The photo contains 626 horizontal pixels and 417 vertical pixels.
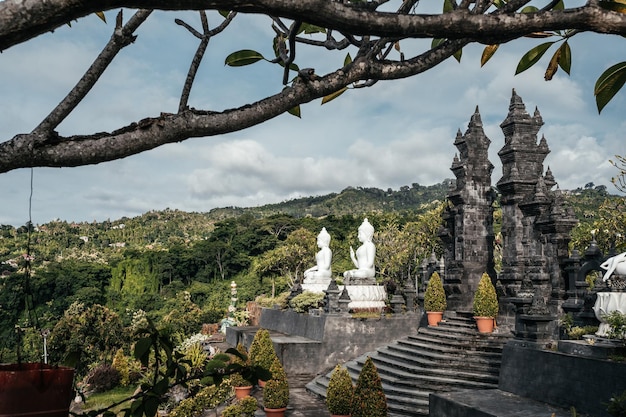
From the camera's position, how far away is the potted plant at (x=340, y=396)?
481 inches

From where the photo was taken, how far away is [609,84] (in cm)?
287

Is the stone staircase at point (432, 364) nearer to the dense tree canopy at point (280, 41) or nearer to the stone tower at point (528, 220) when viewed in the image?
the stone tower at point (528, 220)

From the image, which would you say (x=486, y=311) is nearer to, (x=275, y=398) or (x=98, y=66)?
(x=275, y=398)

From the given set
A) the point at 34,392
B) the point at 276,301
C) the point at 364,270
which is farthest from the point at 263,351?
the point at 34,392

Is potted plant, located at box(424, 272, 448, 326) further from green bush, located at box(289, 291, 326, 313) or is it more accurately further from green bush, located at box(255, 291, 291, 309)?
green bush, located at box(255, 291, 291, 309)

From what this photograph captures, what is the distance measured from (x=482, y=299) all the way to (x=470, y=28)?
14932mm

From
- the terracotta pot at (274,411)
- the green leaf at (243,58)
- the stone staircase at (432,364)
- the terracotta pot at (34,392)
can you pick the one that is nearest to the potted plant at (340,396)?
the terracotta pot at (274,411)

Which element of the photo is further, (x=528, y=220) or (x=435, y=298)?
(x=435, y=298)

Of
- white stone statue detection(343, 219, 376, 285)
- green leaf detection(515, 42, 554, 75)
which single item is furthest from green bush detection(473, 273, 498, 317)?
green leaf detection(515, 42, 554, 75)

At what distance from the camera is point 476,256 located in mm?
20375

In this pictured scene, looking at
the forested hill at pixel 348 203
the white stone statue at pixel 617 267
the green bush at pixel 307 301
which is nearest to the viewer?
the white stone statue at pixel 617 267

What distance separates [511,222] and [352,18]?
713 inches

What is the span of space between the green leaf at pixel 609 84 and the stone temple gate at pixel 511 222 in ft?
44.9

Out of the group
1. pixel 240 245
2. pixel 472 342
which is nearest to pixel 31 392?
pixel 472 342
